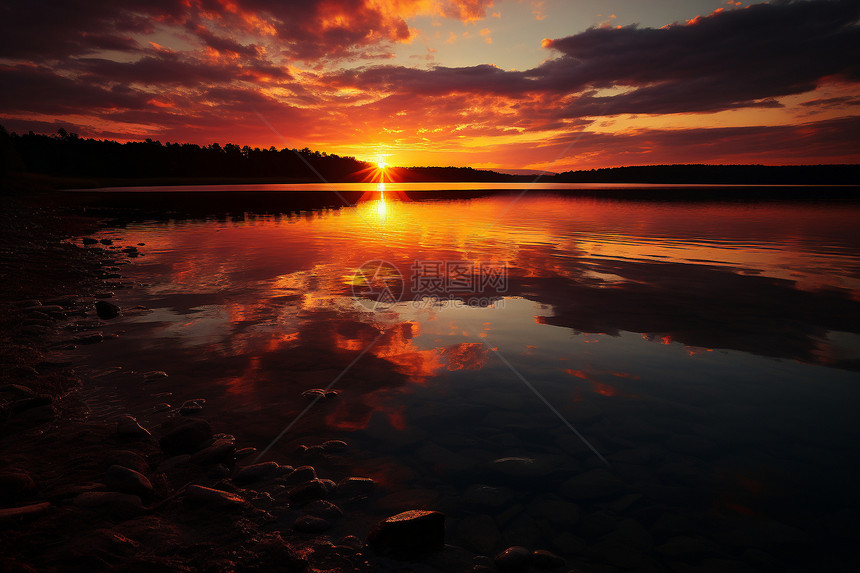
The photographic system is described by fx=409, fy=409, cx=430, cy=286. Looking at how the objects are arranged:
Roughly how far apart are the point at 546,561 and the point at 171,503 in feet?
12.3

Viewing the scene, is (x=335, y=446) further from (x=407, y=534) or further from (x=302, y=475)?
(x=407, y=534)

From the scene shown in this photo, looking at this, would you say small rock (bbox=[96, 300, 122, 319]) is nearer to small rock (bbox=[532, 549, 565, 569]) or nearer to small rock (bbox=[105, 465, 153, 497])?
small rock (bbox=[105, 465, 153, 497])

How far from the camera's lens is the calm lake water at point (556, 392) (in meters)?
4.24

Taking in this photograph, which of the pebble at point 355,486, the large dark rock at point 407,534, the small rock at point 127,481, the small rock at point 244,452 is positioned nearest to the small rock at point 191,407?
the small rock at point 244,452

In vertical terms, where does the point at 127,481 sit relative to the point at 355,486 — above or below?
above

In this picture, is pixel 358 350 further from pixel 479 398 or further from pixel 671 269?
pixel 671 269

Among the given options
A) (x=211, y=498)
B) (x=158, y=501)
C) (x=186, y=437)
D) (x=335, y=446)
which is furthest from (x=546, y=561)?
(x=186, y=437)

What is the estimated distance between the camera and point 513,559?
3666mm

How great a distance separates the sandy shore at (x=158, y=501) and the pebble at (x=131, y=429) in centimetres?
1

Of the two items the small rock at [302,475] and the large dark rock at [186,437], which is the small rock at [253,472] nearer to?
the small rock at [302,475]

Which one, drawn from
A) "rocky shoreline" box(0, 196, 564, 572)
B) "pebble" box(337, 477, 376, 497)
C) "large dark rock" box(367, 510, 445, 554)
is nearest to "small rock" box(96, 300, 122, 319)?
"rocky shoreline" box(0, 196, 564, 572)

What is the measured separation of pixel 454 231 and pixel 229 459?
2689 centimetres

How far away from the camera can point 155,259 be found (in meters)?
18.3

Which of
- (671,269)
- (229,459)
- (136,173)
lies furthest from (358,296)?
(136,173)
